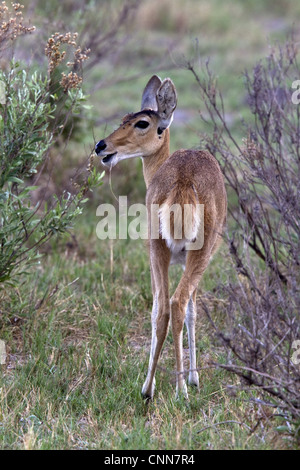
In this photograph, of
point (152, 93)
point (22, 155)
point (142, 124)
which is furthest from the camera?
point (152, 93)

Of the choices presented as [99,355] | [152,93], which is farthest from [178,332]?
[152,93]

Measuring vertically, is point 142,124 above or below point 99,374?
above

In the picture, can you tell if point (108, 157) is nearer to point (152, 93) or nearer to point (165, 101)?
point (165, 101)

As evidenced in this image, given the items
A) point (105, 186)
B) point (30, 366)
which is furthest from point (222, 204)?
point (105, 186)

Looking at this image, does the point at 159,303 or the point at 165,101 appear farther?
the point at 165,101

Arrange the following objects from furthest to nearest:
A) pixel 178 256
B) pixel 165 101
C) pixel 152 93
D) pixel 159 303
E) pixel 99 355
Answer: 1. pixel 152 93
2. pixel 165 101
3. pixel 99 355
4. pixel 178 256
5. pixel 159 303

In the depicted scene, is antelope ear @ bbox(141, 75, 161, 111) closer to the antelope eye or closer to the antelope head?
the antelope head

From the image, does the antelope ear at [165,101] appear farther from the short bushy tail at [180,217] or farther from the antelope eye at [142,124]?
the short bushy tail at [180,217]

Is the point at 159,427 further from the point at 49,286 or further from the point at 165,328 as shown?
the point at 49,286

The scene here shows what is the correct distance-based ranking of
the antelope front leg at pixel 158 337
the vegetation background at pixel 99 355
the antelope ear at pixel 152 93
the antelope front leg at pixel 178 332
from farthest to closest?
the antelope ear at pixel 152 93 < the antelope front leg at pixel 158 337 < the antelope front leg at pixel 178 332 < the vegetation background at pixel 99 355

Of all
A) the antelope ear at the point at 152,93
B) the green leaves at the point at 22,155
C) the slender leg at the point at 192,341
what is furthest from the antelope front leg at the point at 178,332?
the antelope ear at the point at 152,93

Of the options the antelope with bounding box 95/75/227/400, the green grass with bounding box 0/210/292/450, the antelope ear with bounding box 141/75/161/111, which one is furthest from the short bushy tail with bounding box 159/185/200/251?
the antelope ear with bounding box 141/75/161/111
